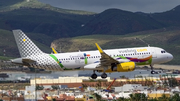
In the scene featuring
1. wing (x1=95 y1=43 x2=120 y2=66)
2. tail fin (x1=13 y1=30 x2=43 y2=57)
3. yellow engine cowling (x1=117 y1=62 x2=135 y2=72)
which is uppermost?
tail fin (x1=13 y1=30 x2=43 y2=57)

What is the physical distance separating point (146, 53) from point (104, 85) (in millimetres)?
83275

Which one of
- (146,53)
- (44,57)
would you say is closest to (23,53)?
(44,57)

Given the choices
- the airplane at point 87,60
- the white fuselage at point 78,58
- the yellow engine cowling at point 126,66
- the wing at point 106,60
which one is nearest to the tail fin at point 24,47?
the airplane at point 87,60

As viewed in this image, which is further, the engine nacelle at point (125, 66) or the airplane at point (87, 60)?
the airplane at point (87, 60)

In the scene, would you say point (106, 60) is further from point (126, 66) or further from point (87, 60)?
point (126, 66)

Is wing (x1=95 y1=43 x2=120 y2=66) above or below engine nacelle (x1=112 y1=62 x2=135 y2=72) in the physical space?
above

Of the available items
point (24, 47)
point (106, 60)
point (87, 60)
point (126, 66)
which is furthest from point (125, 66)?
point (24, 47)

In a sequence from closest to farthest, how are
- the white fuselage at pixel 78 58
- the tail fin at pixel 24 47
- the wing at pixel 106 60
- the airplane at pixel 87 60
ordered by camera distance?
1. the wing at pixel 106 60
2. the airplane at pixel 87 60
3. the white fuselage at pixel 78 58
4. the tail fin at pixel 24 47

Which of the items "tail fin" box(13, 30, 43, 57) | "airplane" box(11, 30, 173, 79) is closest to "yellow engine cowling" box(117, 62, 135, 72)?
"airplane" box(11, 30, 173, 79)

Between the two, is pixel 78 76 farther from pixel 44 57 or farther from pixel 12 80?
pixel 44 57

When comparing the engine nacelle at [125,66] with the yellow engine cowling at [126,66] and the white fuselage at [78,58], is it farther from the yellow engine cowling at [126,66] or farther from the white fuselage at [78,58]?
the white fuselage at [78,58]

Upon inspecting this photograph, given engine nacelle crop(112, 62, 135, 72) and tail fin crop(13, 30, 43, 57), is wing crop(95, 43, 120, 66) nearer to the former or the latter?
engine nacelle crop(112, 62, 135, 72)

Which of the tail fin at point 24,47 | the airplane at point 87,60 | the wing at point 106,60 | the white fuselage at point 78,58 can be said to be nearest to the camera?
the wing at point 106,60

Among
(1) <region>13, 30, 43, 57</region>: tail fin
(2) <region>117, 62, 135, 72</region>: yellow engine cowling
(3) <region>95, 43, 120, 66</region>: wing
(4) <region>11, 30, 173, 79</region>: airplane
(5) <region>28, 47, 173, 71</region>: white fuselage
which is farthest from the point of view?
(1) <region>13, 30, 43, 57</region>: tail fin
